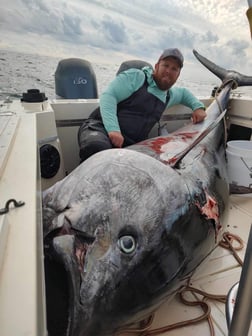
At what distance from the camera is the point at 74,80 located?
3199 mm

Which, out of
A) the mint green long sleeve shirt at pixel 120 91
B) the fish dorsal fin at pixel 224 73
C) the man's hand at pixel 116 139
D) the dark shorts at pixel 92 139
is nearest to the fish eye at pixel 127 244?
the dark shorts at pixel 92 139

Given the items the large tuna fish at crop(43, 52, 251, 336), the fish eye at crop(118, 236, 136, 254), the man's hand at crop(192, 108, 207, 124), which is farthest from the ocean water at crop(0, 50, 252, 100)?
the fish eye at crop(118, 236, 136, 254)

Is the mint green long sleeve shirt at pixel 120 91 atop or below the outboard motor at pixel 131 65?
below

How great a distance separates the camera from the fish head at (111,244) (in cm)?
73

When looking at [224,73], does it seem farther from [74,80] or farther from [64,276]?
[64,276]

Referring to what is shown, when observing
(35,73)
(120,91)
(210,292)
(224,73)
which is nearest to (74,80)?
(120,91)

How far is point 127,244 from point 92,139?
1247mm

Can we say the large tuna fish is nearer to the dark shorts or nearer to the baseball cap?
the dark shorts

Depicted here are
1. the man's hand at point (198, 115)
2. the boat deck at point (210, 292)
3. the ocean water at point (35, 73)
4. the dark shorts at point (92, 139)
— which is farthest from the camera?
the ocean water at point (35, 73)

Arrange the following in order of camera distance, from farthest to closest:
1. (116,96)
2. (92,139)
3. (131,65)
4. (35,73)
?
(35,73), (131,65), (116,96), (92,139)

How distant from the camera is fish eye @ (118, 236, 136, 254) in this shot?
2.61 feet

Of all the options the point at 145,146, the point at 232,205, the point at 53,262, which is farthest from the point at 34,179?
the point at 232,205

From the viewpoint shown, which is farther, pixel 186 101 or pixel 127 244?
pixel 186 101

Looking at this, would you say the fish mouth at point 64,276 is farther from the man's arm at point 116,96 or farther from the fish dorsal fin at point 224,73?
the fish dorsal fin at point 224,73
